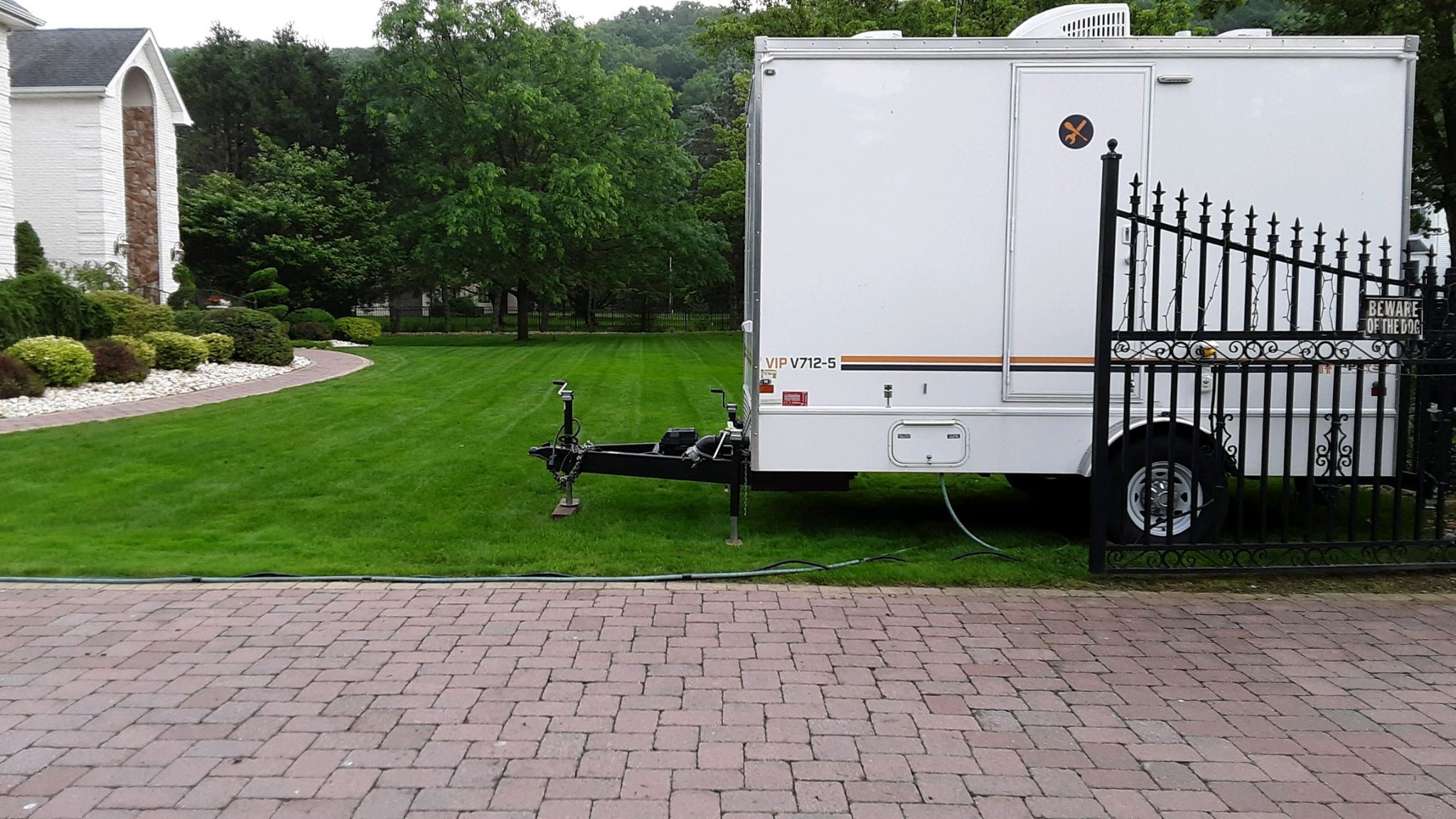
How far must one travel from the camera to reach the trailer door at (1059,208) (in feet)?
21.3

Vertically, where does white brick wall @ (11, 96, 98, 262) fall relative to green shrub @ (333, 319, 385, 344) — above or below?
above

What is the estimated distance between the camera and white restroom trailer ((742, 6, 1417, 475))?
21.3 feet

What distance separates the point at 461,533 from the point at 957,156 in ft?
13.8

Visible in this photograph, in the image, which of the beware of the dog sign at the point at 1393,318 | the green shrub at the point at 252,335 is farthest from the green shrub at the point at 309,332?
the beware of the dog sign at the point at 1393,318

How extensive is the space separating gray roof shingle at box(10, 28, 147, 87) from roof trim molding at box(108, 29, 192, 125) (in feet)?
0.32

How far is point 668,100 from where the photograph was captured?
36.0 m

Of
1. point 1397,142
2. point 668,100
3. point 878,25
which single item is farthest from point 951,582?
point 668,100

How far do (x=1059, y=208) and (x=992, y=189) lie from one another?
429 millimetres

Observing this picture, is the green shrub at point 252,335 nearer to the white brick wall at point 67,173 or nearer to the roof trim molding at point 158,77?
the white brick wall at point 67,173

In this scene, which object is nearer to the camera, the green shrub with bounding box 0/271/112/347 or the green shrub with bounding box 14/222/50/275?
the green shrub with bounding box 0/271/112/347

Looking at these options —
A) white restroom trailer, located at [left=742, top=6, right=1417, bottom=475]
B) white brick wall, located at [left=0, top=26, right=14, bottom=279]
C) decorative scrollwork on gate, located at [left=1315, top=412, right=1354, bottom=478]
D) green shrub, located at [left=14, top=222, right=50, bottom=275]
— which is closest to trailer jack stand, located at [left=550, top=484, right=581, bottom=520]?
white restroom trailer, located at [left=742, top=6, right=1417, bottom=475]

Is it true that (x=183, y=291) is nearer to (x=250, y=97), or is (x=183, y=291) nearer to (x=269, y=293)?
(x=269, y=293)

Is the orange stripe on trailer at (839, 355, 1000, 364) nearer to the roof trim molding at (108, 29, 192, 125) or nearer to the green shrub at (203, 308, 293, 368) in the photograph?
the green shrub at (203, 308, 293, 368)

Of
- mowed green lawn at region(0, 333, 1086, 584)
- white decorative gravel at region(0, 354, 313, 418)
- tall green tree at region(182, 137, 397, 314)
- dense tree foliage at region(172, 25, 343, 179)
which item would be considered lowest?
mowed green lawn at region(0, 333, 1086, 584)
